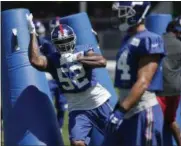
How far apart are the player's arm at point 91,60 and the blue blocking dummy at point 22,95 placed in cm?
66

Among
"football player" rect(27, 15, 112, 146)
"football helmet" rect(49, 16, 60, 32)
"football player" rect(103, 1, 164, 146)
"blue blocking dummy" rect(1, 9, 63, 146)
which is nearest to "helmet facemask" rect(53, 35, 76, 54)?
"football player" rect(27, 15, 112, 146)

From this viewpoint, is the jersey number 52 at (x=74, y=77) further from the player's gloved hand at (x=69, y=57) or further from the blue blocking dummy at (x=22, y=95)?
the blue blocking dummy at (x=22, y=95)

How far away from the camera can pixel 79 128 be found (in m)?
5.75

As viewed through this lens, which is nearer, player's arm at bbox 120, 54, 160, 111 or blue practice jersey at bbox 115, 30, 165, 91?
player's arm at bbox 120, 54, 160, 111

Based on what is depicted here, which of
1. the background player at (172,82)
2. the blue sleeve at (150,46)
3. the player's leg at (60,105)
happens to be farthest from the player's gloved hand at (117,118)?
the player's leg at (60,105)

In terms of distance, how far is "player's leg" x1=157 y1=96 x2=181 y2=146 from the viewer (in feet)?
21.7

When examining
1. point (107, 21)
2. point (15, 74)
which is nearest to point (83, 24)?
point (15, 74)

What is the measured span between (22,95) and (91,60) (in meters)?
0.83

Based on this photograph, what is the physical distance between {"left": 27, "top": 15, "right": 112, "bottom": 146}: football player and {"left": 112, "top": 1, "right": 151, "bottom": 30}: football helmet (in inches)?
22.7

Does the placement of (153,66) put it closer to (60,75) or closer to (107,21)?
(60,75)

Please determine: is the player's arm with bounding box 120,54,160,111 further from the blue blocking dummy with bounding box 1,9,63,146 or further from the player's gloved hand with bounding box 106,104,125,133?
the blue blocking dummy with bounding box 1,9,63,146

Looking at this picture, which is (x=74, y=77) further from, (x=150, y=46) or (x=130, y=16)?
(x=150, y=46)

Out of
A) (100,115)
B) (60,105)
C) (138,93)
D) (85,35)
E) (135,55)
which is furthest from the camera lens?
(60,105)

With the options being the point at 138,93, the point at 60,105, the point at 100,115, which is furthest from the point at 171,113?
the point at 60,105
